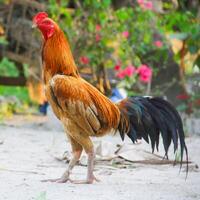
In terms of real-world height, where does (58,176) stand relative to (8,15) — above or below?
below

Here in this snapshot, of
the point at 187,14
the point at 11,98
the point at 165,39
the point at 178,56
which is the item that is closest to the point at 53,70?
the point at 187,14

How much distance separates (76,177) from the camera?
23.9ft

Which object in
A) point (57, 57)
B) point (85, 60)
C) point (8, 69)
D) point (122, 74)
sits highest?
point (57, 57)

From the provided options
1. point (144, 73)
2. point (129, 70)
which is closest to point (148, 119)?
point (129, 70)

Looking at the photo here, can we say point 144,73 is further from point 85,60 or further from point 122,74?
point 85,60

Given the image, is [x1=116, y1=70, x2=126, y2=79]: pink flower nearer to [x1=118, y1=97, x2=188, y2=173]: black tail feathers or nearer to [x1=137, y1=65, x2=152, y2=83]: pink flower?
[x1=137, y1=65, x2=152, y2=83]: pink flower

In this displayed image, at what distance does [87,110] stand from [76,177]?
100cm

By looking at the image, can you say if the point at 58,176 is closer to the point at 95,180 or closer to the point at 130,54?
the point at 95,180

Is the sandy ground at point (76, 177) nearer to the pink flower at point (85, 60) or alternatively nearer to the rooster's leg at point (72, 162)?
the rooster's leg at point (72, 162)

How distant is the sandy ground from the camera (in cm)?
594

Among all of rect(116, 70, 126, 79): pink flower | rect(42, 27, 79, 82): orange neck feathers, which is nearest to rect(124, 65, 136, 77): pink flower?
rect(116, 70, 126, 79): pink flower

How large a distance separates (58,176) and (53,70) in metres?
1.20

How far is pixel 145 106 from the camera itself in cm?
698

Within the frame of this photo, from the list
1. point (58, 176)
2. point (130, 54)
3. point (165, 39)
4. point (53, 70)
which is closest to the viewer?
point (53, 70)
